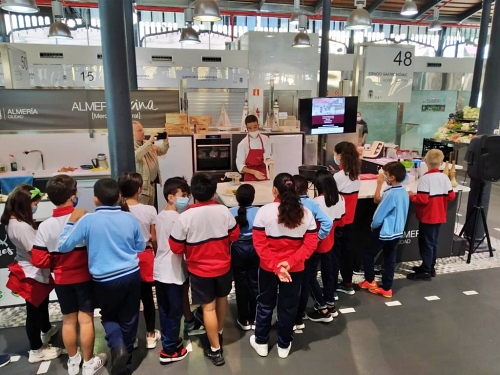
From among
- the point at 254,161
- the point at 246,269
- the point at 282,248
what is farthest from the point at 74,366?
the point at 254,161

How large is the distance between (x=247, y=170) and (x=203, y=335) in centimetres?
209

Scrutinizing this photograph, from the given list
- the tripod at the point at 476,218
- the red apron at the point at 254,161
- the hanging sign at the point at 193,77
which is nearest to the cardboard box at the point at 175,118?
the red apron at the point at 254,161

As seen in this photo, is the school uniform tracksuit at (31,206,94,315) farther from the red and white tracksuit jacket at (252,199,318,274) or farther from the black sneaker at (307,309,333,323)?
the black sneaker at (307,309,333,323)

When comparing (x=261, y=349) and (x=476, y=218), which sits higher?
(x=476, y=218)

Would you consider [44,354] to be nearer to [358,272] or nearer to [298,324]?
[298,324]

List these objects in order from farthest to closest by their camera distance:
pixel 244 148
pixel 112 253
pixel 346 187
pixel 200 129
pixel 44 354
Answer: pixel 200 129
pixel 244 148
pixel 346 187
pixel 44 354
pixel 112 253

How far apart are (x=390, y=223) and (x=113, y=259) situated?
235 cm

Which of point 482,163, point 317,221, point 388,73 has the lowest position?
point 317,221

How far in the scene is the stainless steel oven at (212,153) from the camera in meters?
5.37

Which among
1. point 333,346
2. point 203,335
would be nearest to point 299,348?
point 333,346

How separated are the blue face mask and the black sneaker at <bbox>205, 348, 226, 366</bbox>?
1.03 metres

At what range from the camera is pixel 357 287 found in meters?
3.78

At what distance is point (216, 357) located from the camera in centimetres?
271

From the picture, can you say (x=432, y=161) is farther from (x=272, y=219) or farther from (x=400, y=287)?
(x=272, y=219)
